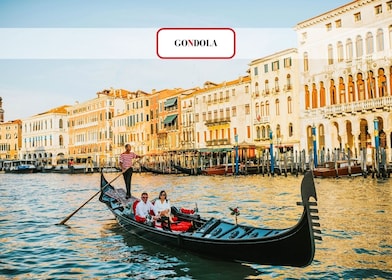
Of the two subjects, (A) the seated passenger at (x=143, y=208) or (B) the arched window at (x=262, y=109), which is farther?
(B) the arched window at (x=262, y=109)

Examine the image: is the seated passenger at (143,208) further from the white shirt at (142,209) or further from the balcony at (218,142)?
→ the balcony at (218,142)

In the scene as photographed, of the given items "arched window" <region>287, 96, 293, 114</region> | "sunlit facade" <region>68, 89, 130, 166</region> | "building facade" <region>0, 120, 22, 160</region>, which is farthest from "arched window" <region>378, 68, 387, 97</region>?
"building facade" <region>0, 120, 22, 160</region>

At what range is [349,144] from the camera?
21859 millimetres

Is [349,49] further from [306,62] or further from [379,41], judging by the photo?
[306,62]

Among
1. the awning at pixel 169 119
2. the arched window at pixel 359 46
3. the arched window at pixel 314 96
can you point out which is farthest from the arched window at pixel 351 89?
the awning at pixel 169 119

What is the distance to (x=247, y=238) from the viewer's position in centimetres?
418

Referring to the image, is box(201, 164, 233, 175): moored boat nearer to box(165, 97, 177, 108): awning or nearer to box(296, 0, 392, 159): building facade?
box(296, 0, 392, 159): building facade

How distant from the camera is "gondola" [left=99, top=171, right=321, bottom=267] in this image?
Result: 11.8 feet

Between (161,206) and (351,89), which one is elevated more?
(351,89)

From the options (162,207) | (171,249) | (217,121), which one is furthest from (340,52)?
(171,249)

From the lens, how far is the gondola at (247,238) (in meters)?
3.58

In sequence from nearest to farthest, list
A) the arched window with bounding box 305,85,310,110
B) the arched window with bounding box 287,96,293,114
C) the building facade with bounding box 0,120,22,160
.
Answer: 1. the arched window with bounding box 305,85,310,110
2. the arched window with bounding box 287,96,293,114
3. the building facade with bounding box 0,120,22,160

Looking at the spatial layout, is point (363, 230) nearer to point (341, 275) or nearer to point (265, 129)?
point (341, 275)

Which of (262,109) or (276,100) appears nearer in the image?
(276,100)
